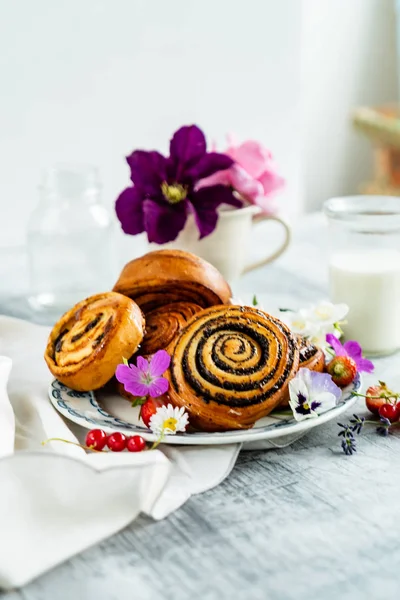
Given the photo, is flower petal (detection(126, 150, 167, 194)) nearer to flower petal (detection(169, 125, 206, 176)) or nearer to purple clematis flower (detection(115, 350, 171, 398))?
flower petal (detection(169, 125, 206, 176))

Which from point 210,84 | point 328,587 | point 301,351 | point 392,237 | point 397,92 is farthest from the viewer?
point 397,92

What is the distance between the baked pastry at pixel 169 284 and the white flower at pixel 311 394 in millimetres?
198

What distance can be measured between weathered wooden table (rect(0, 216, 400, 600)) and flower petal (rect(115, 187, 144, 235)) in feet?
1.71

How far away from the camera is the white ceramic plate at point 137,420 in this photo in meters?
0.84

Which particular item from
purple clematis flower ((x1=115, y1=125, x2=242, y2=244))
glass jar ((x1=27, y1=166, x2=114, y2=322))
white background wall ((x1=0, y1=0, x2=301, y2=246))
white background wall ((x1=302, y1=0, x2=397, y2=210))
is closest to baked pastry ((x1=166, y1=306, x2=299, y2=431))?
purple clematis flower ((x1=115, y1=125, x2=242, y2=244))

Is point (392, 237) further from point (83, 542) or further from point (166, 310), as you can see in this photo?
point (83, 542)

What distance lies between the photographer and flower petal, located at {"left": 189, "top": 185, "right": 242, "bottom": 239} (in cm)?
132

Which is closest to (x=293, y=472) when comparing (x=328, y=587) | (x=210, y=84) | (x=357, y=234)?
(x=328, y=587)

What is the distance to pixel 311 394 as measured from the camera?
34.9 inches

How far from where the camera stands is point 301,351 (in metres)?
0.97

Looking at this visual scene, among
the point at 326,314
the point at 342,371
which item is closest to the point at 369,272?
the point at 326,314

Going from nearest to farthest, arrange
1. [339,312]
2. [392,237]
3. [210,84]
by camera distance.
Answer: [339,312], [392,237], [210,84]

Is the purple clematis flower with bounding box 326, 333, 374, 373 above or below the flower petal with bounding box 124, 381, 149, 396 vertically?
below

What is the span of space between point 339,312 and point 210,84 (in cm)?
131
